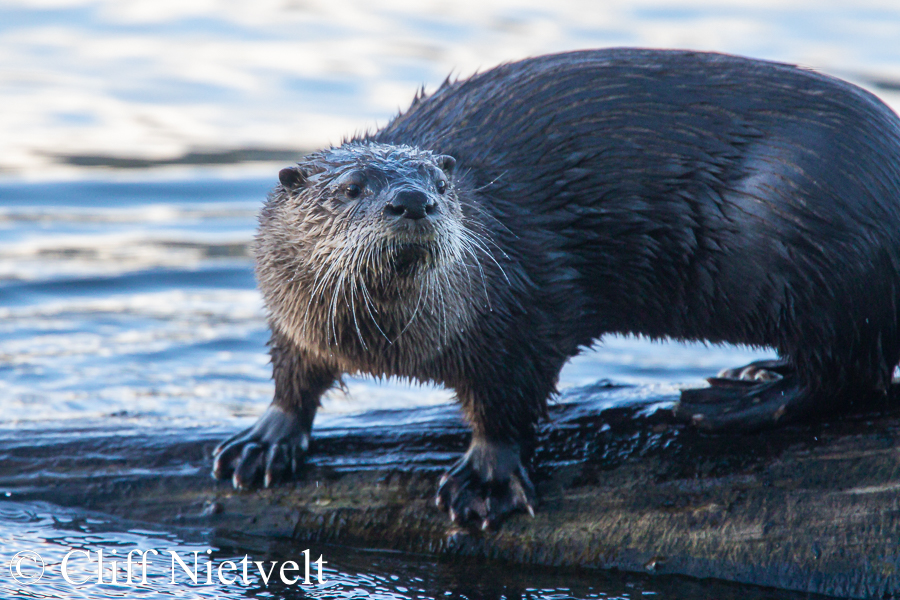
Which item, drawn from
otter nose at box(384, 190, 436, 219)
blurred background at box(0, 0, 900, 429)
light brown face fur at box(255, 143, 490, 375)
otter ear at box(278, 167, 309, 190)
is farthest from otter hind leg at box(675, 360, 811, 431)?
otter ear at box(278, 167, 309, 190)

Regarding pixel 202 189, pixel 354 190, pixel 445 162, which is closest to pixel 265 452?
pixel 354 190

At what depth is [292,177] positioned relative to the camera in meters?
4.34

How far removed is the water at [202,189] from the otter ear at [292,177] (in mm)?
1009

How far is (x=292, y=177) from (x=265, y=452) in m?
1.00

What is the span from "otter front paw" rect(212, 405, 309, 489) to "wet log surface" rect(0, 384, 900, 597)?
51mm

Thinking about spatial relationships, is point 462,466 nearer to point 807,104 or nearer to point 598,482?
point 598,482

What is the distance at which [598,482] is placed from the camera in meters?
4.34

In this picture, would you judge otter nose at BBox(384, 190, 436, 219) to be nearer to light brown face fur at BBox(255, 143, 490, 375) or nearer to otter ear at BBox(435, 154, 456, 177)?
light brown face fur at BBox(255, 143, 490, 375)

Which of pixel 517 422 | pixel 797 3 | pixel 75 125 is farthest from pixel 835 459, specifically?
pixel 797 3

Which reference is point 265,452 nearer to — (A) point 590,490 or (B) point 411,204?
(A) point 590,490

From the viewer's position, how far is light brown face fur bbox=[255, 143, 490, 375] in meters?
3.95

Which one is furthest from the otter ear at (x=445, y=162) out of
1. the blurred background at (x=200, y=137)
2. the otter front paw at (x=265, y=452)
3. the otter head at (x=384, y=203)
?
the blurred background at (x=200, y=137)

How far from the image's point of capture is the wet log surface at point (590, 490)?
404 cm

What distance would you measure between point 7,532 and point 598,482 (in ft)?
6.70
